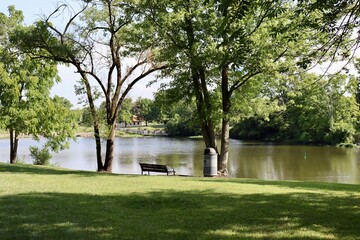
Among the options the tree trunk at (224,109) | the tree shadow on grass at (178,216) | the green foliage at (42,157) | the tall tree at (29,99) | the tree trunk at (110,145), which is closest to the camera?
the tree shadow on grass at (178,216)

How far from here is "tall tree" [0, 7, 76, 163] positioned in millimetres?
22656

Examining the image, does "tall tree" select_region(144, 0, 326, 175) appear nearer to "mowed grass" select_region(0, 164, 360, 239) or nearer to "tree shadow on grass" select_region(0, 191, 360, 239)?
"mowed grass" select_region(0, 164, 360, 239)

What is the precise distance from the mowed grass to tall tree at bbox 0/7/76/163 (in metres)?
13.5

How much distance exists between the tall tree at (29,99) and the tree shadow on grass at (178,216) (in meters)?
14.8

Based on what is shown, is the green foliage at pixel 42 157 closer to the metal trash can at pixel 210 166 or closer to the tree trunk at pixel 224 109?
the tree trunk at pixel 224 109

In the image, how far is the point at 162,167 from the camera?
1794 cm

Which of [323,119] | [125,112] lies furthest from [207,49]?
Answer: [323,119]

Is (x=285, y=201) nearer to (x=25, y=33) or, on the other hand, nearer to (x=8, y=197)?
(x=8, y=197)

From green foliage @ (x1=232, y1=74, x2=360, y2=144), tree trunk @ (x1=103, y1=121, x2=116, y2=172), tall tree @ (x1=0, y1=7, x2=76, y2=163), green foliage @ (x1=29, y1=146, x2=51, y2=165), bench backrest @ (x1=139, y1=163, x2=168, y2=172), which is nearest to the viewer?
bench backrest @ (x1=139, y1=163, x2=168, y2=172)

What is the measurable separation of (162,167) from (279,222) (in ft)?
38.4

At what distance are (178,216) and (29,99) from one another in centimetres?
1993

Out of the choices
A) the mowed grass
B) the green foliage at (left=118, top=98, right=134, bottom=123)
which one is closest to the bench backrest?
the green foliage at (left=118, top=98, right=134, bottom=123)

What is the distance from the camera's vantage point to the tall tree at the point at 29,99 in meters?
22.7

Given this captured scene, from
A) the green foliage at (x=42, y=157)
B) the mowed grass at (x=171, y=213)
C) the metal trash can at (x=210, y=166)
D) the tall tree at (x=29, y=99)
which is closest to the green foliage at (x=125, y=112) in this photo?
the tall tree at (x=29, y=99)
